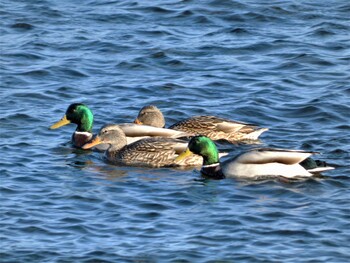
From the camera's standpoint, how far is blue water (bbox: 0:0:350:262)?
13648 mm

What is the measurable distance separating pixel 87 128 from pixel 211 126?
186 cm

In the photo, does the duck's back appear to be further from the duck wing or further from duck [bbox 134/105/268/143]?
duck [bbox 134/105/268/143]

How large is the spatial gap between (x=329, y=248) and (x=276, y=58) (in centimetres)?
939

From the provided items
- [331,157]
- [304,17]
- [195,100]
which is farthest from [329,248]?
[304,17]

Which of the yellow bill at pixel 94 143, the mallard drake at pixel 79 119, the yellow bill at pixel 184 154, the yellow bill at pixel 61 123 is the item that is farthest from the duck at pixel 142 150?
the yellow bill at pixel 61 123

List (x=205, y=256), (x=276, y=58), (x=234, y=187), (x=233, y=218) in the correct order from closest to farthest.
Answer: (x=205, y=256)
(x=233, y=218)
(x=234, y=187)
(x=276, y=58)

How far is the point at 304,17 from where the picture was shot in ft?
79.6

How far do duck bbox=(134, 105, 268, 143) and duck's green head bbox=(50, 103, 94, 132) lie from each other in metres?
0.83

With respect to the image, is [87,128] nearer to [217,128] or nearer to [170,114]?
[170,114]

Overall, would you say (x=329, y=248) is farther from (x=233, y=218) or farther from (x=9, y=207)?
(x=9, y=207)

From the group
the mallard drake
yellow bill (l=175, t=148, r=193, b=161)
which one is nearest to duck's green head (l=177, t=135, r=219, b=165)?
yellow bill (l=175, t=148, r=193, b=161)

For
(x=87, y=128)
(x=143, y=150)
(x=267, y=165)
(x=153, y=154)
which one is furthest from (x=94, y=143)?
(x=267, y=165)

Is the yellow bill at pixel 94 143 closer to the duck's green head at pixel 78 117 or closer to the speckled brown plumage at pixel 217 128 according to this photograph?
the duck's green head at pixel 78 117

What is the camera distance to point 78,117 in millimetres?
18656
